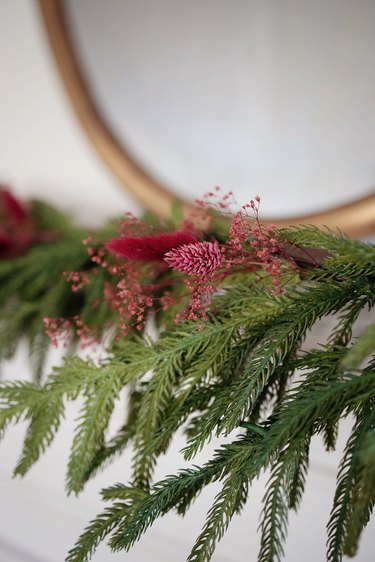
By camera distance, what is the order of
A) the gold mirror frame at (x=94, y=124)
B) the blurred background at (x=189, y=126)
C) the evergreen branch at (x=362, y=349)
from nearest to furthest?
the evergreen branch at (x=362, y=349) < the blurred background at (x=189, y=126) < the gold mirror frame at (x=94, y=124)

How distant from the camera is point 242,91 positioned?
57 cm

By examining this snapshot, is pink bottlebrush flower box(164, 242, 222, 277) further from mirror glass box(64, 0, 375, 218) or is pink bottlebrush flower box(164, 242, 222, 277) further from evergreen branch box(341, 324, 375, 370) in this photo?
mirror glass box(64, 0, 375, 218)

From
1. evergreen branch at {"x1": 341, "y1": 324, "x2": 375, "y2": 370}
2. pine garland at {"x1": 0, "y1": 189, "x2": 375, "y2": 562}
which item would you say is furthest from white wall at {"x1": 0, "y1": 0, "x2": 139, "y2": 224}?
evergreen branch at {"x1": 341, "y1": 324, "x2": 375, "y2": 370}

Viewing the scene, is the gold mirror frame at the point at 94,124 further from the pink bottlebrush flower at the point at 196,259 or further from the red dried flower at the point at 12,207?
the pink bottlebrush flower at the point at 196,259

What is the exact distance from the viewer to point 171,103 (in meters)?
0.63

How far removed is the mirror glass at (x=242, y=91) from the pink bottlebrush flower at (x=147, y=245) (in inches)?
9.4

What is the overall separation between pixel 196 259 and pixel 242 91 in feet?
1.06

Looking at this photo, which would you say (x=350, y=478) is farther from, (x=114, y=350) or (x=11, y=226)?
(x=11, y=226)

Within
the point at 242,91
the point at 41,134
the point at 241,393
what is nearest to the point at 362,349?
the point at 241,393

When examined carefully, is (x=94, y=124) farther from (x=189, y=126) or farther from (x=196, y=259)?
(x=196, y=259)

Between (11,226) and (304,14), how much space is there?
41 cm

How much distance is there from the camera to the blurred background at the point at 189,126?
0.50 metres

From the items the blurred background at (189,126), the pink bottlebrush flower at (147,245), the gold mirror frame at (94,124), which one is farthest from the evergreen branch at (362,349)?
the gold mirror frame at (94,124)

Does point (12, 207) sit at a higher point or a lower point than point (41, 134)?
lower
